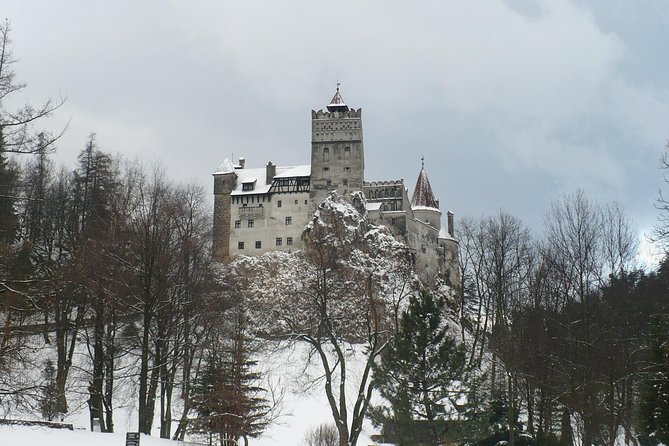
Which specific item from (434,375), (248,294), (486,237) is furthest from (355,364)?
(434,375)

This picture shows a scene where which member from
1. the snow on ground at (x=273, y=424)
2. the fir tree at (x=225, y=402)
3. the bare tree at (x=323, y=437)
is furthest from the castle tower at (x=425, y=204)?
the fir tree at (x=225, y=402)

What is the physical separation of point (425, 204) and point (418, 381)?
4731 centimetres

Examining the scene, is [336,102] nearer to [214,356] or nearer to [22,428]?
[214,356]

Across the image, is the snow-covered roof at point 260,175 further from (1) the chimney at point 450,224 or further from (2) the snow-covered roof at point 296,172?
(1) the chimney at point 450,224

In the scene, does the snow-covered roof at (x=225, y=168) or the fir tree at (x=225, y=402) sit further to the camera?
the snow-covered roof at (x=225, y=168)

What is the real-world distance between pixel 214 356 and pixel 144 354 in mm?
3322

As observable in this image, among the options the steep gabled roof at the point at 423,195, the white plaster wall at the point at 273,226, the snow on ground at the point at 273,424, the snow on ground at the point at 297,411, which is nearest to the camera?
the snow on ground at the point at 273,424

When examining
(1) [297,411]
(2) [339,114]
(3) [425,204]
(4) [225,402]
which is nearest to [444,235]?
(3) [425,204]

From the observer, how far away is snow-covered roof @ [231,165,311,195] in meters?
66.0

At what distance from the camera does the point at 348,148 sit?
214 ft

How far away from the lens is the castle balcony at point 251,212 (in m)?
64.1

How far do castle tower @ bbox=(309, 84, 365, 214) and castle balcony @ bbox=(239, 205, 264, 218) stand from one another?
457 centimetres

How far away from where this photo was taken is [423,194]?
6894 cm

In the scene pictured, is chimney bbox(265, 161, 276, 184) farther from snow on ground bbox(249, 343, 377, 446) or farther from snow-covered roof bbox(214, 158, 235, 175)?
snow on ground bbox(249, 343, 377, 446)
